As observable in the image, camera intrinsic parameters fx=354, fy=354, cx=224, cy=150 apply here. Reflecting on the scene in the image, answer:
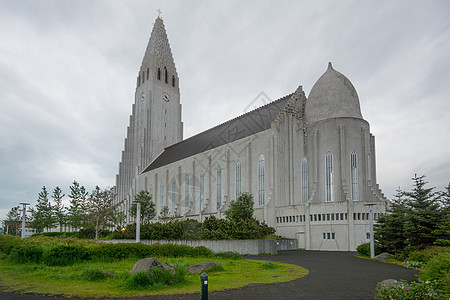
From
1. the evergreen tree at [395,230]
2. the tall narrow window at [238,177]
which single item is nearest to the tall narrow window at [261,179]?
the tall narrow window at [238,177]

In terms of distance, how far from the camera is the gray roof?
54.6 meters

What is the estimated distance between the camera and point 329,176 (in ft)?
154

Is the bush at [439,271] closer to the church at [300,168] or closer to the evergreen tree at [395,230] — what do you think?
the evergreen tree at [395,230]

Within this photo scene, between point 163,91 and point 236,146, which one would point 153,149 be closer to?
point 163,91

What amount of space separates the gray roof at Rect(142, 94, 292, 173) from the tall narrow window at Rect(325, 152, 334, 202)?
9.73 metres

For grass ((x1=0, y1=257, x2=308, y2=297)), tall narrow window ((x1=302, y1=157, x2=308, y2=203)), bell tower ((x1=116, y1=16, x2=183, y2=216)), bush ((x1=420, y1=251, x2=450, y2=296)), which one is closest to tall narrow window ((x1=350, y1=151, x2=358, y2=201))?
tall narrow window ((x1=302, y1=157, x2=308, y2=203))

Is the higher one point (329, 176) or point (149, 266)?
point (329, 176)

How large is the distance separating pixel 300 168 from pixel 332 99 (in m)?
10.6

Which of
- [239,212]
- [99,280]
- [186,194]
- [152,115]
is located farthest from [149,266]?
[152,115]

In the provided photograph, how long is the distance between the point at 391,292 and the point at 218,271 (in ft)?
29.9

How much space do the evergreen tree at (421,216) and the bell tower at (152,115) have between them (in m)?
71.9

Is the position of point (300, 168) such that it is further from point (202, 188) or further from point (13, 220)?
point (13, 220)

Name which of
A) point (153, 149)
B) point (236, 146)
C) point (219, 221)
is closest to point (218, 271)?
point (219, 221)

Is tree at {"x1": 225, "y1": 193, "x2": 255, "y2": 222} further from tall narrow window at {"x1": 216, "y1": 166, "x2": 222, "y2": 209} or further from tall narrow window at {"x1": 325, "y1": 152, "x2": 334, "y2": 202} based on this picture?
tall narrow window at {"x1": 216, "y1": 166, "x2": 222, "y2": 209}
